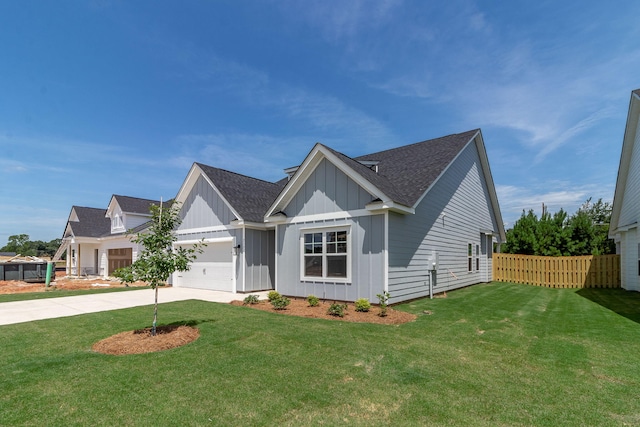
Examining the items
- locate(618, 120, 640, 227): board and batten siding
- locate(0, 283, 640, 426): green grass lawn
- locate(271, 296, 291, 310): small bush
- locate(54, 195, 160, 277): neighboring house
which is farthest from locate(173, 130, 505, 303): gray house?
locate(54, 195, 160, 277): neighboring house

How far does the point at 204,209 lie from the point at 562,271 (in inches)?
734

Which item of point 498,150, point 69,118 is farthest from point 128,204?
point 498,150

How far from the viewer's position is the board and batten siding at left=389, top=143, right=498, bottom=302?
1005cm

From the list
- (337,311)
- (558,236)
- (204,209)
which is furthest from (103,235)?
(558,236)

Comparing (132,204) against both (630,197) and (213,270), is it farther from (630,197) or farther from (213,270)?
(630,197)

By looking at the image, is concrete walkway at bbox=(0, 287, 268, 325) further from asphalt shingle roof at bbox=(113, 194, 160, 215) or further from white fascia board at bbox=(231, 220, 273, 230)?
asphalt shingle roof at bbox=(113, 194, 160, 215)

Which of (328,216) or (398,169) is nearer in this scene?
(328,216)

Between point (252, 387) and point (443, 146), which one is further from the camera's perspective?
point (443, 146)

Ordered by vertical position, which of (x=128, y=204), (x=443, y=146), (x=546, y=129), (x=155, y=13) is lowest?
(x=128, y=204)

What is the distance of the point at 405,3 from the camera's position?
11422 millimetres

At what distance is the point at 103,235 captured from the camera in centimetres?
2523

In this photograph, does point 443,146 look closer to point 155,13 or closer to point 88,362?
point 155,13

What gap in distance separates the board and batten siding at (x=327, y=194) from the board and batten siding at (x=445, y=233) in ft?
4.46

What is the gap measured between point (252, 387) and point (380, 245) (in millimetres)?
6291
